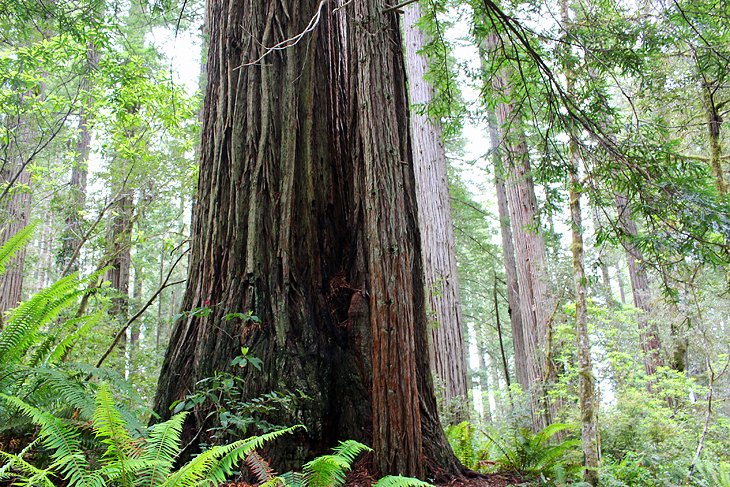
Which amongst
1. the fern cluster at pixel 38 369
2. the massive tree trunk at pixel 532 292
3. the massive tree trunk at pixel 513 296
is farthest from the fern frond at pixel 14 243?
the massive tree trunk at pixel 513 296

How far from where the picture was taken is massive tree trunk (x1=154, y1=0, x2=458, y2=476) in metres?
3.13

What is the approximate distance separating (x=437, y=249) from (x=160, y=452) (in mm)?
7101

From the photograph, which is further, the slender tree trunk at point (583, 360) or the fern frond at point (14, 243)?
the slender tree trunk at point (583, 360)

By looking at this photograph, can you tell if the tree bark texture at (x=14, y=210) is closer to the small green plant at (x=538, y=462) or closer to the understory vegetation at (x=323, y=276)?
the understory vegetation at (x=323, y=276)

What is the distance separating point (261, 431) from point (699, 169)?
4.05 metres

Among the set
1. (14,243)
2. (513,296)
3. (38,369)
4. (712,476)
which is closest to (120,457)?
(38,369)

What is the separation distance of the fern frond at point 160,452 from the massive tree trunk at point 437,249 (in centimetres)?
556

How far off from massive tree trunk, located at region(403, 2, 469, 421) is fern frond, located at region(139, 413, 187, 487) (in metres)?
5.56

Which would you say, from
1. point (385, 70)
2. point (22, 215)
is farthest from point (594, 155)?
point (22, 215)

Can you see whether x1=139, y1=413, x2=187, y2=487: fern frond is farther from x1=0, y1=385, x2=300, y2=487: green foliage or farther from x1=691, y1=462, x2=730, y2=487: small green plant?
x1=691, y1=462, x2=730, y2=487: small green plant

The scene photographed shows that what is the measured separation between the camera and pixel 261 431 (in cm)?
305

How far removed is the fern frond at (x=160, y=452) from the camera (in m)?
1.95

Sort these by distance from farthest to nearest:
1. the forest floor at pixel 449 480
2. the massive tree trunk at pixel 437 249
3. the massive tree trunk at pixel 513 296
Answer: the massive tree trunk at pixel 513 296 → the massive tree trunk at pixel 437 249 → the forest floor at pixel 449 480

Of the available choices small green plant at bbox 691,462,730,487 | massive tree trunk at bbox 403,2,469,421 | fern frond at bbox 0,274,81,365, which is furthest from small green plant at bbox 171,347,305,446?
massive tree trunk at bbox 403,2,469,421
